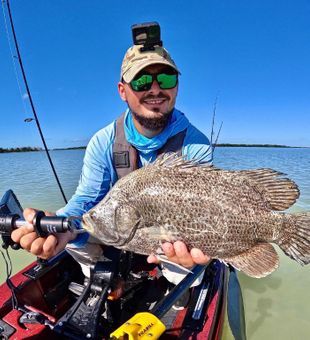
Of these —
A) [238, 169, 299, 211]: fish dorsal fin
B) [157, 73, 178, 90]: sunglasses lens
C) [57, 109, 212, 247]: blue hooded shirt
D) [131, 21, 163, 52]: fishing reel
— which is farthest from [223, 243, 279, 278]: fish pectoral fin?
[131, 21, 163, 52]: fishing reel

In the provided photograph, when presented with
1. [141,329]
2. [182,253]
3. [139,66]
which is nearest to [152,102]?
[139,66]

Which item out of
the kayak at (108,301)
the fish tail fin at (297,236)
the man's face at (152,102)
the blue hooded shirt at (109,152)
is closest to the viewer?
the fish tail fin at (297,236)

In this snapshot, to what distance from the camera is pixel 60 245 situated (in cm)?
248

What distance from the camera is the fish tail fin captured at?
2.08 meters

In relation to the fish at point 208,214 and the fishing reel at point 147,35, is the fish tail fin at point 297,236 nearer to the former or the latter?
the fish at point 208,214

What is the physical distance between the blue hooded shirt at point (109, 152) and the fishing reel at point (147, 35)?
0.87 m

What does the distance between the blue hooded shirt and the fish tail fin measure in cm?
118

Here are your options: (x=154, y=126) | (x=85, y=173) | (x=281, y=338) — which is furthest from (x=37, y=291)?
(x=281, y=338)

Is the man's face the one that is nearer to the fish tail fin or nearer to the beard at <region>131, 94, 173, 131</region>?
the beard at <region>131, 94, 173, 131</region>

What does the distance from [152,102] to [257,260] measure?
1.83 meters

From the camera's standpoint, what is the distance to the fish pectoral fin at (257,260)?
2.09m

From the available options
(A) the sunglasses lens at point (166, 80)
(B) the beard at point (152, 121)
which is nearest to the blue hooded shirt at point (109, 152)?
(B) the beard at point (152, 121)

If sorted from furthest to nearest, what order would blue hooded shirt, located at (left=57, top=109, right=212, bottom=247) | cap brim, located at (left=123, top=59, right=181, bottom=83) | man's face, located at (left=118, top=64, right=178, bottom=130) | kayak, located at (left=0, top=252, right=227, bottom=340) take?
blue hooded shirt, located at (left=57, top=109, right=212, bottom=247) → man's face, located at (left=118, top=64, right=178, bottom=130) → cap brim, located at (left=123, top=59, right=181, bottom=83) → kayak, located at (left=0, top=252, right=227, bottom=340)

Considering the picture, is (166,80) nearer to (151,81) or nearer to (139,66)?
(151,81)
